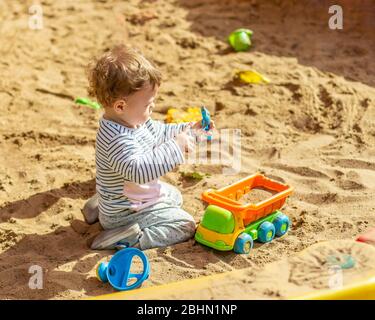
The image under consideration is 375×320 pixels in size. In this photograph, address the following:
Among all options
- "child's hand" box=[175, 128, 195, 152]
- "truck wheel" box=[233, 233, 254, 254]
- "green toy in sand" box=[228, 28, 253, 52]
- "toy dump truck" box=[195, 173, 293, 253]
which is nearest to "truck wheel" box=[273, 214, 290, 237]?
"toy dump truck" box=[195, 173, 293, 253]

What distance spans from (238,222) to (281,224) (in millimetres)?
243

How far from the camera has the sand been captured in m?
3.10

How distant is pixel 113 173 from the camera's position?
3.13 m

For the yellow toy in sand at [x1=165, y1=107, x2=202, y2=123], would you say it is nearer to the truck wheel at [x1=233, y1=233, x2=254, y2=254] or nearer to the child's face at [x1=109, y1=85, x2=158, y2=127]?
the child's face at [x1=109, y1=85, x2=158, y2=127]

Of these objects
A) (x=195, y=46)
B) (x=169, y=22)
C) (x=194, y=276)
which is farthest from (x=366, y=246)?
(x=169, y=22)

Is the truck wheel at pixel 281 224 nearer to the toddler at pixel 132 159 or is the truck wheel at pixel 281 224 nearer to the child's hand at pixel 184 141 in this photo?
the toddler at pixel 132 159

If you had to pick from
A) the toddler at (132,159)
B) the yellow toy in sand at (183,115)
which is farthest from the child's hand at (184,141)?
the yellow toy in sand at (183,115)

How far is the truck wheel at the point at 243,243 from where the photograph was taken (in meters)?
3.00

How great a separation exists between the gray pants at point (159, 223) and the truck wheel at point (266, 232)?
30 cm

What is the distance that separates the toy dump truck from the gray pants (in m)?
0.09

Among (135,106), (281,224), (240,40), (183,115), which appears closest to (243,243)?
(281,224)

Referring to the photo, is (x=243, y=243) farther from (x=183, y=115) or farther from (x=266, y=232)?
(x=183, y=115)
